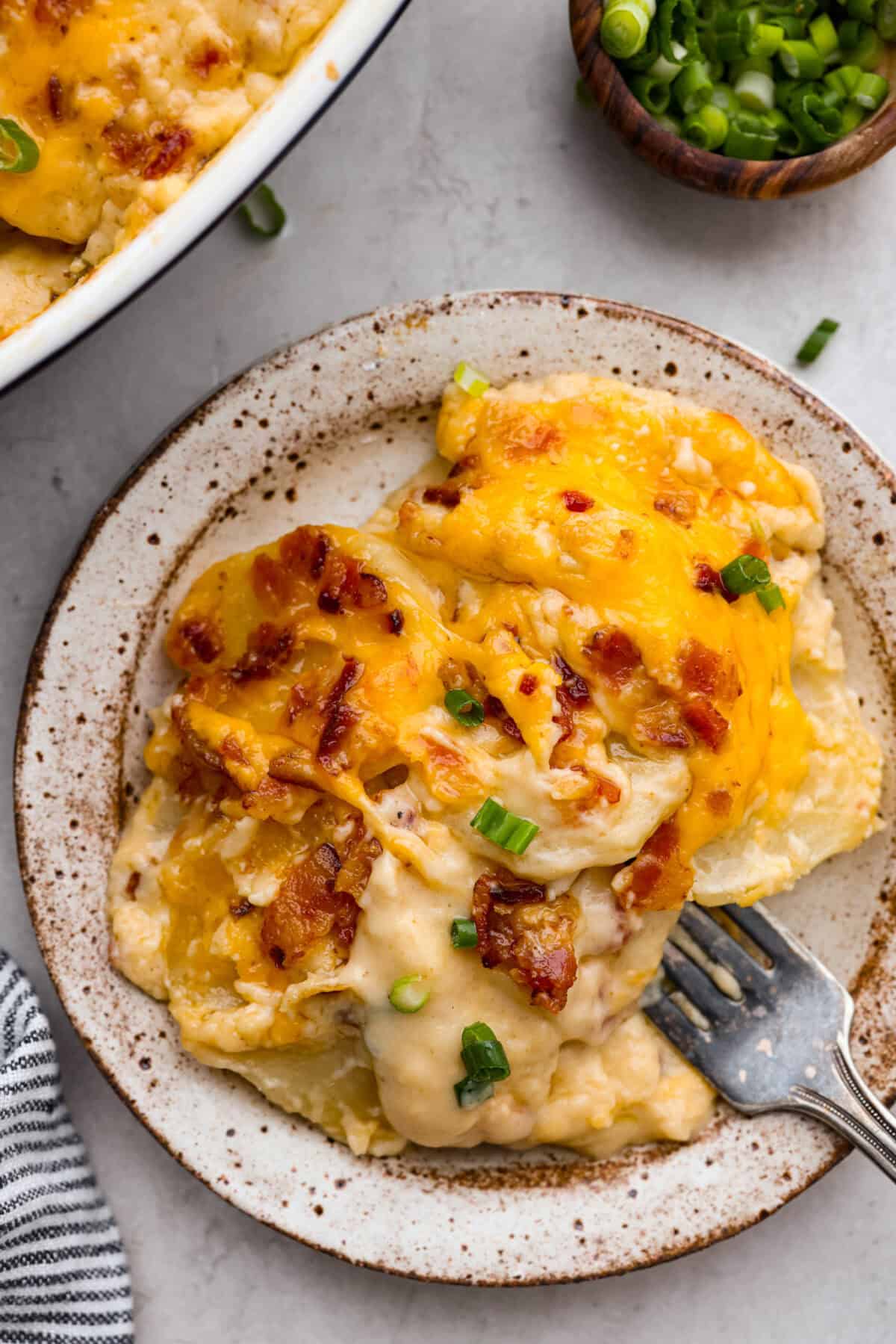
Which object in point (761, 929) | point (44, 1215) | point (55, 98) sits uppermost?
point (55, 98)

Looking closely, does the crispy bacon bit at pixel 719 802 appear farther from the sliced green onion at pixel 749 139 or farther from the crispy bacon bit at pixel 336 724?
the sliced green onion at pixel 749 139

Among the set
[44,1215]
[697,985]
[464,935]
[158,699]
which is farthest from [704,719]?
Result: [44,1215]

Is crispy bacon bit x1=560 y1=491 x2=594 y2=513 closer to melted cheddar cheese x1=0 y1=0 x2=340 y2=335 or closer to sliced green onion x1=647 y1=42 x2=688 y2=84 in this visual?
melted cheddar cheese x1=0 y1=0 x2=340 y2=335

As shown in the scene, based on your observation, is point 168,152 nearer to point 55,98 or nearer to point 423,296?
point 55,98

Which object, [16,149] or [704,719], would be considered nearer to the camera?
[16,149]

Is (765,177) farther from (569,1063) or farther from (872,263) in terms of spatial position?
(569,1063)

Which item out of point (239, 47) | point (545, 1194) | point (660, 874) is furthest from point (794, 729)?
point (239, 47)

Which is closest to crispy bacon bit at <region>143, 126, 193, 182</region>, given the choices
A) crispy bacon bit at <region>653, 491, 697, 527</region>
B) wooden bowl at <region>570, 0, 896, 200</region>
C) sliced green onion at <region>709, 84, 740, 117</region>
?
wooden bowl at <region>570, 0, 896, 200</region>
